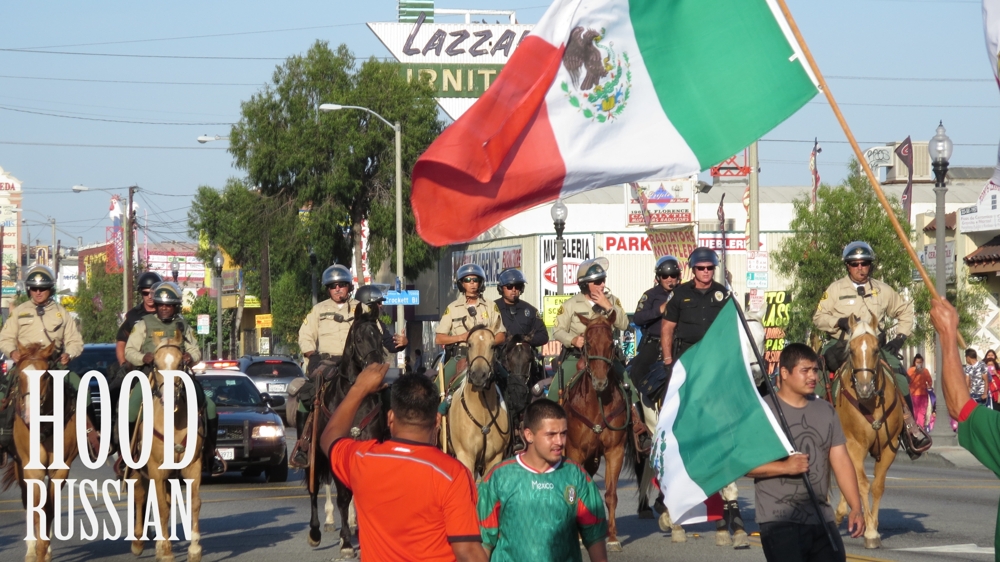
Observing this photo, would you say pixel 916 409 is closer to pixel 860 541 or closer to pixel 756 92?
pixel 860 541

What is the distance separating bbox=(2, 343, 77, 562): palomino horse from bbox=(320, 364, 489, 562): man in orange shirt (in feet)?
24.7

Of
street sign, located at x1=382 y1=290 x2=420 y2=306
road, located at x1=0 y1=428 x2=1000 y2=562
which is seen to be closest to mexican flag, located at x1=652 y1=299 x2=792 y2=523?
road, located at x1=0 y1=428 x2=1000 y2=562

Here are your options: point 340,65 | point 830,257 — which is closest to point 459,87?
point 340,65

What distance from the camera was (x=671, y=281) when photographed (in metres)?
14.9

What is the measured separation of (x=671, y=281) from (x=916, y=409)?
17116mm

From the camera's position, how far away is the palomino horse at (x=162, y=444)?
500 inches

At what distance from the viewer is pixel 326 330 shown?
14438mm

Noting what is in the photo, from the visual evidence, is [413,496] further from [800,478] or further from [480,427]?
[480,427]

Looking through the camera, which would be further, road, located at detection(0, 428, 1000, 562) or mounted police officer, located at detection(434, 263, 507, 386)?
mounted police officer, located at detection(434, 263, 507, 386)

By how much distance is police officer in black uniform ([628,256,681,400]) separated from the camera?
14562 mm

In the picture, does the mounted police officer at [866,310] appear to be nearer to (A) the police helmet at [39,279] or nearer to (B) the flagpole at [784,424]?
(B) the flagpole at [784,424]

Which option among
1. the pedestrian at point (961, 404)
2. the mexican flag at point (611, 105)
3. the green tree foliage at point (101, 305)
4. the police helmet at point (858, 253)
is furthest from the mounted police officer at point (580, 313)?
the green tree foliage at point (101, 305)

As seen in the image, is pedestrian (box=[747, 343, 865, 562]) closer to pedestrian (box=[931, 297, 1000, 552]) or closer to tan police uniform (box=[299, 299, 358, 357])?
pedestrian (box=[931, 297, 1000, 552])

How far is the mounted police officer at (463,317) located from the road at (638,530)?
227cm
